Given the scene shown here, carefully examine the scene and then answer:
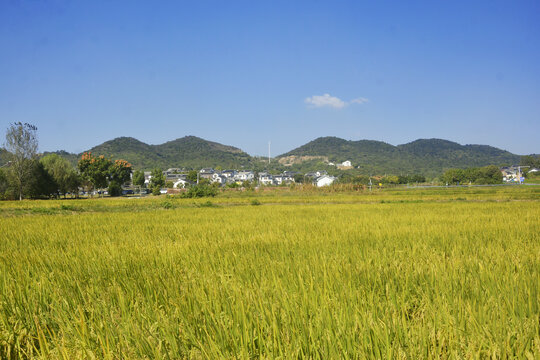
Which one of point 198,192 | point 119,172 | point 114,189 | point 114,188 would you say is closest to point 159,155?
point 119,172

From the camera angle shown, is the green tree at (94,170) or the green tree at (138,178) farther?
the green tree at (138,178)

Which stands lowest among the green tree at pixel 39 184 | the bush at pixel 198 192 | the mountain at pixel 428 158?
the bush at pixel 198 192

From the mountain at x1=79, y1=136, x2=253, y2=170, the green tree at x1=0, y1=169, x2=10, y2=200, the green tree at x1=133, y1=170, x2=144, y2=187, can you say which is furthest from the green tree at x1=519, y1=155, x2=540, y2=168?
the green tree at x1=0, y1=169, x2=10, y2=200

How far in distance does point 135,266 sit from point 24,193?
42.1 meters

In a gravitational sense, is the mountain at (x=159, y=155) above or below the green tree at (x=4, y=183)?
above

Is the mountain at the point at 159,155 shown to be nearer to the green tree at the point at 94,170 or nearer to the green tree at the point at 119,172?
the green tree at the point at 119,172

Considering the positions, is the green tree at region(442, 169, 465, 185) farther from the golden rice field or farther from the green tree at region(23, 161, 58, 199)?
the golden rice field

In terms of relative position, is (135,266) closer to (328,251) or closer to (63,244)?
(328,251)

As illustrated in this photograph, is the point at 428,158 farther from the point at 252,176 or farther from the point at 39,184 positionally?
the point at 39,184

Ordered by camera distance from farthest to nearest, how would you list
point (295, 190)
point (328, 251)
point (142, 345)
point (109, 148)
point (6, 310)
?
point (109, 148) → point (295, 190) → point (328, 251) → point (6, 310) → point (142, 345)

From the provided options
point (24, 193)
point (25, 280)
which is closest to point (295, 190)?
point (24, 193)

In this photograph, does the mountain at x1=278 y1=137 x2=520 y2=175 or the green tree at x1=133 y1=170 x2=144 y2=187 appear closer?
the green tree at x1=133 y1=170 x2=144 y2=187

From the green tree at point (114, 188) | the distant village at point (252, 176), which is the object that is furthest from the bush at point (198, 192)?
the distant village at point (252, 176)

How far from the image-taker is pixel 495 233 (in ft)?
17.8
